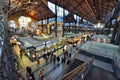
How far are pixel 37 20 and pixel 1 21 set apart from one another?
2937cm

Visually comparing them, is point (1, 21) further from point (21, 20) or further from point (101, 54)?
point (21, 20)

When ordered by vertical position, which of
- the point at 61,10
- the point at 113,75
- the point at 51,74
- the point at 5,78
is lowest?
the point at 51,74

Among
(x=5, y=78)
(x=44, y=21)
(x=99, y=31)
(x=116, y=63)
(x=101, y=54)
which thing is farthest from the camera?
(x=99, y=31)

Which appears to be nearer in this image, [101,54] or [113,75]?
[113,75]

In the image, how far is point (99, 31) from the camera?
3275 centimetres

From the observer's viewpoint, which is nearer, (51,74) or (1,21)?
(1,21)

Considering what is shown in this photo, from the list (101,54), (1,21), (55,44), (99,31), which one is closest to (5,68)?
(1,21)

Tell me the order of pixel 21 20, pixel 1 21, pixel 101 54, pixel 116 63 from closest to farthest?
pixel 1 21 → pixel 116 63 → pixel 101 54 → pixel 21 20

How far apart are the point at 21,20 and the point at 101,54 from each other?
24378 mm

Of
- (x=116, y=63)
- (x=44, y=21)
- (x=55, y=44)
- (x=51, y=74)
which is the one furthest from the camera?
(x=44, y=21)

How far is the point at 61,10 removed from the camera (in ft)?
91.1

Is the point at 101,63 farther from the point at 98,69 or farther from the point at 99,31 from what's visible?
the point at 99,31

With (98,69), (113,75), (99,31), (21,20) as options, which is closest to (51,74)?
(98,69)

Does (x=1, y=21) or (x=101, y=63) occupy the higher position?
(x=1, y=21)
